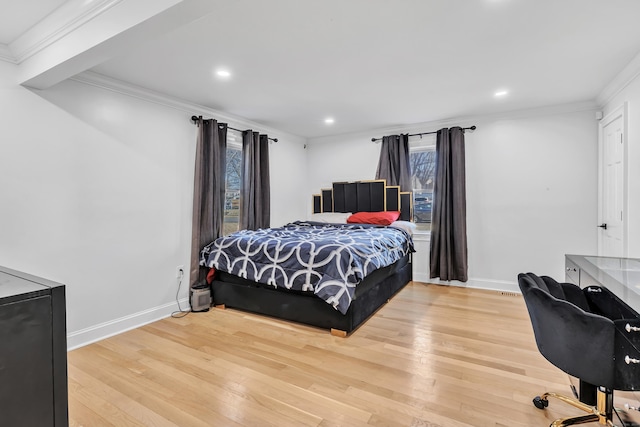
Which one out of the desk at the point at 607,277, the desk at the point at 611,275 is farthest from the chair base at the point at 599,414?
the desk at the point at 611,275

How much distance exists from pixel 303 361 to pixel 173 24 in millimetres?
2394

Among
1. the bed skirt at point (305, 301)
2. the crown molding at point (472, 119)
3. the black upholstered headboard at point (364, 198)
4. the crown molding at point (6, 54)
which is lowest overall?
the bed skirt at point (305, 301)

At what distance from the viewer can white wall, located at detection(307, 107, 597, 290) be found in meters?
3.90

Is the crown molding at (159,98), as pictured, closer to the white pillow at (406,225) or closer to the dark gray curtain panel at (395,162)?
the dark gray curtain panel at (395,162)

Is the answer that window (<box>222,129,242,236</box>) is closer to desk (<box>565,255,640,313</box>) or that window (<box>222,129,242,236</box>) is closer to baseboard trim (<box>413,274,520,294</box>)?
baseboard trim (<box>413,274,520,294</box>)

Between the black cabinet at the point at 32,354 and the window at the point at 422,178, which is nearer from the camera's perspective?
the black cabinet at the point at 32,354

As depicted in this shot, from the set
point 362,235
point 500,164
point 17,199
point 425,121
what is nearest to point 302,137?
point 425,121

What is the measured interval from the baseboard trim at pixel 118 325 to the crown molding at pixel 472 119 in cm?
372

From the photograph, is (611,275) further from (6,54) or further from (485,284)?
(6,54)

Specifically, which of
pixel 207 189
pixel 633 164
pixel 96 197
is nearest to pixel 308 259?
pixel 207 189

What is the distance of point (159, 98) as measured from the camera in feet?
11.1

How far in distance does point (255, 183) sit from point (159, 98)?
161cm

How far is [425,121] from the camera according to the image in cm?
466

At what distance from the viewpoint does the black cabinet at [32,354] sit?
36.9 inches
